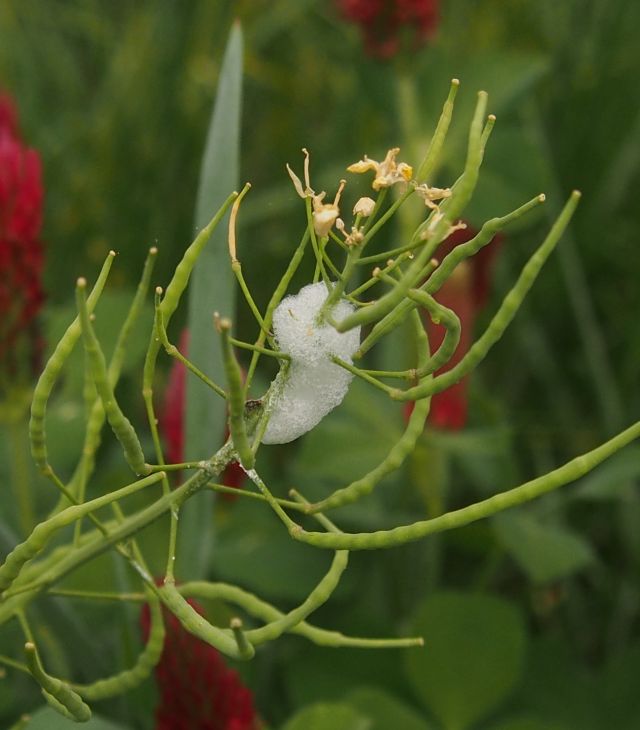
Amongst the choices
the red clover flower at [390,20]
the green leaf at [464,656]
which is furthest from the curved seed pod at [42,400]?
the red clover flower at [390,20]

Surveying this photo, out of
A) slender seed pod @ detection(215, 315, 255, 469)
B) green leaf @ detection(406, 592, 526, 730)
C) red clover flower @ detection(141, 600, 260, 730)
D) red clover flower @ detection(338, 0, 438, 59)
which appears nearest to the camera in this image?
slender seed pod @ detection(215, 315, 255, 469)

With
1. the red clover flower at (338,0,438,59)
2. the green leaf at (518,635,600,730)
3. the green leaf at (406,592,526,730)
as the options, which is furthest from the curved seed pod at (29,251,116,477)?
the red clover flower at (338,0,438,59)

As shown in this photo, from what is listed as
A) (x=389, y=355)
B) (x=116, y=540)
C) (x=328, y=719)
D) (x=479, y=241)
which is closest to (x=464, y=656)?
(x=328, y=719)

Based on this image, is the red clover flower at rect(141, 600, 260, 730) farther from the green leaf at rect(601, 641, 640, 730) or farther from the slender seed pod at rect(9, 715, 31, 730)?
the green leaf at rect(601, 641, 640, 730)

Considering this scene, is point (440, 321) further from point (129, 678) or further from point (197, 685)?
point (197, 685)

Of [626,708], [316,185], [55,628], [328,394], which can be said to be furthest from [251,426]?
→ [316,185]

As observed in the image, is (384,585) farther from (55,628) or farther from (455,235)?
(55,628)

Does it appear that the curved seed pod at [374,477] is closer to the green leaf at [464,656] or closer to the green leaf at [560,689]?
the green leaf at [464,656]
